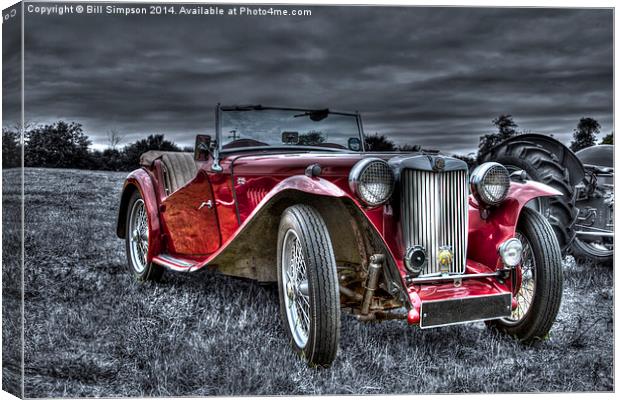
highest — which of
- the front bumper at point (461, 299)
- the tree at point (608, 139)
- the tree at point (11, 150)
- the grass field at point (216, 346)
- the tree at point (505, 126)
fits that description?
the tree at point (505, 126)

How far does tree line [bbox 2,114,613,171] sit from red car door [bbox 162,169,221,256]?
0.31 meters

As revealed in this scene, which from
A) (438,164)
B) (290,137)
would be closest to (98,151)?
(290,137)

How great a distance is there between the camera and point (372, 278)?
329 centimetres

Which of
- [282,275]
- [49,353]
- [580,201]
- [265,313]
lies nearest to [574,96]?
[580,201]

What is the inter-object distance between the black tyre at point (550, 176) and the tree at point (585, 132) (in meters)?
0.50

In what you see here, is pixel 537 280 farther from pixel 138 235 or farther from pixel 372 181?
pixel 138 235

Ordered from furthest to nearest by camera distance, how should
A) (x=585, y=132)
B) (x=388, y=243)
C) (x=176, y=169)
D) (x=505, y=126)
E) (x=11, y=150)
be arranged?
1. (x=176, y=169)
2. (x=505, y=126)
3. (x=585, y=132)
4. (x=388, y=243)
5. (x=11, y=150)

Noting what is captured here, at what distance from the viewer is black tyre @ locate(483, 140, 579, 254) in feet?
15.6

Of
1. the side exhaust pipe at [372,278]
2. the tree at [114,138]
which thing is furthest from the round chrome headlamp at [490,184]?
the tree at [114,138]

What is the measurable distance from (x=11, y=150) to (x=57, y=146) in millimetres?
262

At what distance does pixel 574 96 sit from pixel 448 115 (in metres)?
0.75

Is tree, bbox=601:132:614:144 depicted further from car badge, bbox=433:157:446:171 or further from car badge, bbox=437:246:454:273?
car badge, bbox=437:246:454:273

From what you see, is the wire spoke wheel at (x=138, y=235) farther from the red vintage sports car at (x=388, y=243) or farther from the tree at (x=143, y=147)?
the red vintage sports car at (x=388, y=243)

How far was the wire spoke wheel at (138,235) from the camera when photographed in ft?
17.5
